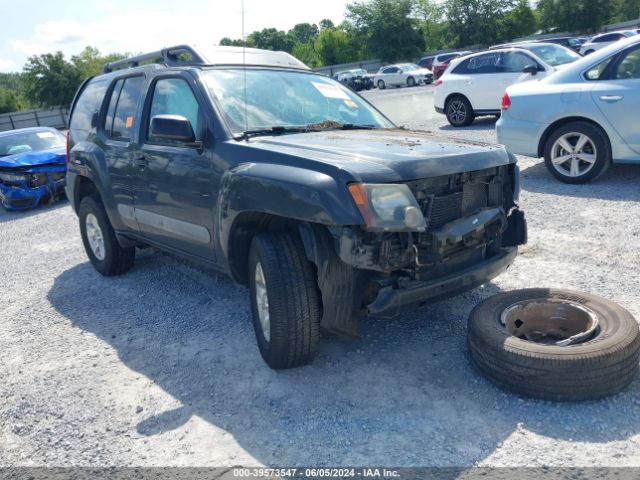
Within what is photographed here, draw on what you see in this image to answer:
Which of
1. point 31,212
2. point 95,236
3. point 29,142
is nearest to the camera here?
point 95,236

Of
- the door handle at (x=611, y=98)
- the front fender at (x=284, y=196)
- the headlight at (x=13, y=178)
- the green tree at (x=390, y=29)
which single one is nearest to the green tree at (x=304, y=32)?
the green tree at (x=390, y=29)

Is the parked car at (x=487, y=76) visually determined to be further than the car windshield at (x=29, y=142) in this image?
Yes

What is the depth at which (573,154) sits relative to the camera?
7012 millimetres

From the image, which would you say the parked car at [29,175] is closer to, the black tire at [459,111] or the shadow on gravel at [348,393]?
the shadow on gravel at [348,393]

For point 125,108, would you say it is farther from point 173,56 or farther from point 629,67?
point 629,67

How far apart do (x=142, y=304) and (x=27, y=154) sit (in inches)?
275

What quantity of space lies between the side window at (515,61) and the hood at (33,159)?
894 cm

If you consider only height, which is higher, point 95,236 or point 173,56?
point 173,56

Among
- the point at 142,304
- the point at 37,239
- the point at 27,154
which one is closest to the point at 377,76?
the point at 27,154

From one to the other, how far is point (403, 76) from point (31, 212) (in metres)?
28.9

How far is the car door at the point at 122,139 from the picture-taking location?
470 cm

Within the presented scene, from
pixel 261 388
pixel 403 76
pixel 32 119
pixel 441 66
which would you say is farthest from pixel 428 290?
pixel 32 119

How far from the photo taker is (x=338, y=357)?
3580mm

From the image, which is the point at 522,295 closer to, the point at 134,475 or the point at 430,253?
the point at 430,253
